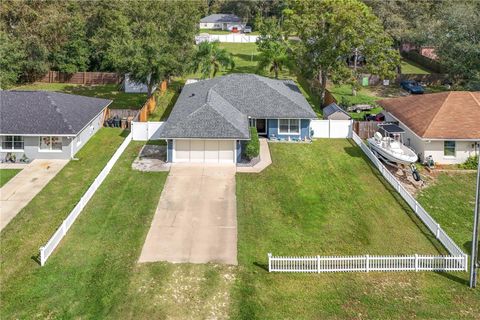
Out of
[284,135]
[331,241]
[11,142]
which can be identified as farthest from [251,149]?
[11,142]

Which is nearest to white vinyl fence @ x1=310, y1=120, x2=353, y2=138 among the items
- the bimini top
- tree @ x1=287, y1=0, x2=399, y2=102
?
the bimini top

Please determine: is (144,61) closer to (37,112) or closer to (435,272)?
(37,112)

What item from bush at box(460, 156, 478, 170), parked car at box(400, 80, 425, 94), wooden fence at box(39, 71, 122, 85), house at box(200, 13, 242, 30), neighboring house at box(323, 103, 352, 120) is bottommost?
bush at box(460, 156, 478, 170)

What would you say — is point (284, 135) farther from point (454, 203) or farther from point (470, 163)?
point (454, 203)

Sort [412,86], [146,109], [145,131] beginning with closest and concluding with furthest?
1. [145,131]
2. [146,109]
3. [412,86]

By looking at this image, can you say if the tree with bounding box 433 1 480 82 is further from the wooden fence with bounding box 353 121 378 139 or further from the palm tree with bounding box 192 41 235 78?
the palm tree with bounding box 192 41 235 78
